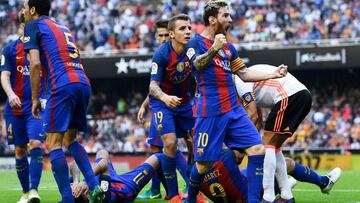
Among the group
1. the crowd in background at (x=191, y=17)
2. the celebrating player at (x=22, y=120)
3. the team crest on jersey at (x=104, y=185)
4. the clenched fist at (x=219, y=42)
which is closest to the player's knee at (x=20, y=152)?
the celebrating player at (x=22, y=120)

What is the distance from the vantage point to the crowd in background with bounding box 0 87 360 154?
81.2 ft

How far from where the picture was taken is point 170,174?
30.7 feet

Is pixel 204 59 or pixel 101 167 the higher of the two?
pixel 204 59

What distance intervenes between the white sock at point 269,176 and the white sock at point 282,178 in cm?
21

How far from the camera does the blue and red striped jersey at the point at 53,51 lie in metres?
8.11

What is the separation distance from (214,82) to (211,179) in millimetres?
1146

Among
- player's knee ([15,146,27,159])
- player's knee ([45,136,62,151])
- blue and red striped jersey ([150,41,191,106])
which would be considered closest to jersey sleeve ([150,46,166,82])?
blue and red striped jersey ([150,41,191,106])

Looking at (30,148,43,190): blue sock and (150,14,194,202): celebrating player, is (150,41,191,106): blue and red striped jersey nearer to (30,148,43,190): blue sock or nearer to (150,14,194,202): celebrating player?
(150,14,194,202): celebrating player

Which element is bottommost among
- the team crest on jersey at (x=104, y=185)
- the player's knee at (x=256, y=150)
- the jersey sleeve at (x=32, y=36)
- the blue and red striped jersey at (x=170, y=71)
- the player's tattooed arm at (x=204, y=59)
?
the team crest on jersey at (x=104, y=185)

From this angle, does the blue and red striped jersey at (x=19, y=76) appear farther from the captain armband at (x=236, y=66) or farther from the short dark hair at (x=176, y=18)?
the captain armband at (x=236, y=66)

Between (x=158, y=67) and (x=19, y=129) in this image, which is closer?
(x=158, y=67)

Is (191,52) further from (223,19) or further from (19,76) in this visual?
(19,76)

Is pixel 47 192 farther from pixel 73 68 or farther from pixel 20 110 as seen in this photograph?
pixel 73 68

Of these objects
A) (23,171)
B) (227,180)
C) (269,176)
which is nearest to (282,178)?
(269,176)
